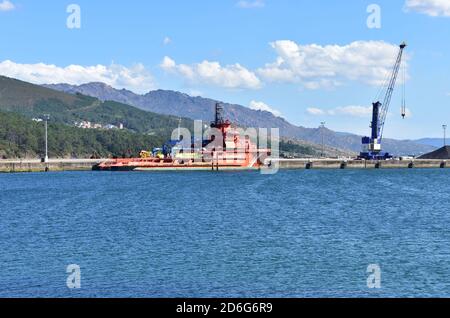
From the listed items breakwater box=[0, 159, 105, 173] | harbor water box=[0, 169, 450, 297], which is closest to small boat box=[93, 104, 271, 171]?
breakwater box=[0, 159, 105, 173]

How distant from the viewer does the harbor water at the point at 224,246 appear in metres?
32.6

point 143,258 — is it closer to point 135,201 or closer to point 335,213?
point 335,213

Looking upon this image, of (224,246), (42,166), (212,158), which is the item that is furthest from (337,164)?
(224,246)

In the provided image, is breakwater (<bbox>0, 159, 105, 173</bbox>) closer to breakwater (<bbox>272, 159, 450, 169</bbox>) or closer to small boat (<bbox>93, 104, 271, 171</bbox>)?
small boat (<bbox>93, 104, 271, 171</bbox>)

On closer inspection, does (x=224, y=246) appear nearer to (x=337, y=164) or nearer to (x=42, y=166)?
(x=42, y=166)

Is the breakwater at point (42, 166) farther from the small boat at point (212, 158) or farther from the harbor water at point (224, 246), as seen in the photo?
the harbor water at point (224, 246)

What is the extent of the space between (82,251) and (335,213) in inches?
1251

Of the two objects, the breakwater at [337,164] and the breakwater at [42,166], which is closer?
the breakwater at [42,166]

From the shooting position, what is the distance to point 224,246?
4559 centimetres

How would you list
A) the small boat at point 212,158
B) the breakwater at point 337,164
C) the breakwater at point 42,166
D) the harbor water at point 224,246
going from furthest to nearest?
the breakwater at point 337,164, the breakwater at point 42,166, the small boat at point 212,158, the harbor water at point 224,246

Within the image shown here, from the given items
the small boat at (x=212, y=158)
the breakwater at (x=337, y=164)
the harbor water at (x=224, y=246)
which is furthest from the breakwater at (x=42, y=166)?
the harbor water at (x=224, y=246)
